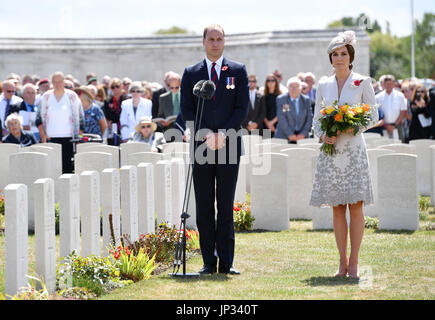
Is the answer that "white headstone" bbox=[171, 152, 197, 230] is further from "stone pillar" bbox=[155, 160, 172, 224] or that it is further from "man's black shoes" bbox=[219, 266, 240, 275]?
"man's black shoes" bbox=[219, 266, 240, 275]

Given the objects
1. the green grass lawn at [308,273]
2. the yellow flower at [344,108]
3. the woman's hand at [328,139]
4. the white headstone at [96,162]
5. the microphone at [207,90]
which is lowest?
the green grass lawn at [308,273]

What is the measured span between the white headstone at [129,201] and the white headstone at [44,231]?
1.89 metres

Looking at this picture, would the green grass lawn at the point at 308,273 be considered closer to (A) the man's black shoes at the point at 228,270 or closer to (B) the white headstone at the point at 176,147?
(A) the man's black shoes at the point at 228,270

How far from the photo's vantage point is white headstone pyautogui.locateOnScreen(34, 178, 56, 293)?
7.87m

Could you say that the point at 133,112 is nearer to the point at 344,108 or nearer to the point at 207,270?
the point at 207,270

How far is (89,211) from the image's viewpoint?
8891 millimetres

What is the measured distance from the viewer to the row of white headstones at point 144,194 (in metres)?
7.88

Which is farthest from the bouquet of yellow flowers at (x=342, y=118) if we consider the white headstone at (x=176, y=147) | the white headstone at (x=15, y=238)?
the white headstone at (x=176, y=147)

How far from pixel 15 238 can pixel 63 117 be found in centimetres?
895

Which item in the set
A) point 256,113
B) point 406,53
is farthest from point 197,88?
point 406,53

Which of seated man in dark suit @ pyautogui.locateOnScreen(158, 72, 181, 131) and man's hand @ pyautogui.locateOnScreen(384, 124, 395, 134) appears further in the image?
man's hand @ pyautogui.locateOnScreen(384, 124, 395, 134)

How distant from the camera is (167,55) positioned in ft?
113

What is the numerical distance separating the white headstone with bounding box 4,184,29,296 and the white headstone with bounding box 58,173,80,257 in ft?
2.87

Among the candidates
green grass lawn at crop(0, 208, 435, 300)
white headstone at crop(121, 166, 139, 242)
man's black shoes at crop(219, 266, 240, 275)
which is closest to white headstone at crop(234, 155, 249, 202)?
green grass lawn at crop(0, 208, 435, 300)
